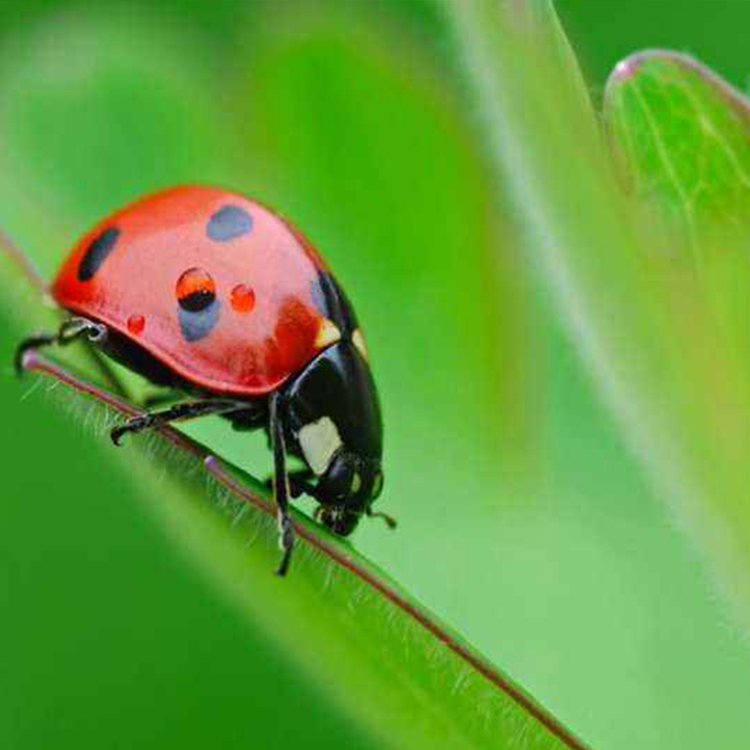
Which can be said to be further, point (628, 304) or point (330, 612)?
point (628, 304)

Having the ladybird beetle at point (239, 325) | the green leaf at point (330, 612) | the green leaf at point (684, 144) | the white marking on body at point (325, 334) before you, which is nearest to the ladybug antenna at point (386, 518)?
the ladybird beetle at point (239, 325)

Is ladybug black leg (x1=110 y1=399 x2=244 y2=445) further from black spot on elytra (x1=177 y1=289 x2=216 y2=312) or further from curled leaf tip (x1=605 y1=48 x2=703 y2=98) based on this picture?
curled leaf tip (x1=605 y1=48 x2=703 y2=98)

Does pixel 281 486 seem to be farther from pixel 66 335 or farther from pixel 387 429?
pixel 387 429

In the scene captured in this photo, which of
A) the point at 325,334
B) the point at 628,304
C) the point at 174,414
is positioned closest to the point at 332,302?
the point at 325,334

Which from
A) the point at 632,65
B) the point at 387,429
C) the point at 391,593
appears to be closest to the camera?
the point at 391,593

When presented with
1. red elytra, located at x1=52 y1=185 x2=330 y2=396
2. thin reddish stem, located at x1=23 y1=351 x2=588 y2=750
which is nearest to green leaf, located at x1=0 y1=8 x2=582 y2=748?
thin reddish stem, located at x1=23 y1=351 x2=588 y2=750

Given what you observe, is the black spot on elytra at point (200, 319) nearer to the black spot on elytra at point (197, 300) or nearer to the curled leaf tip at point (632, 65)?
the black spot on elytra at point (197, 300)
